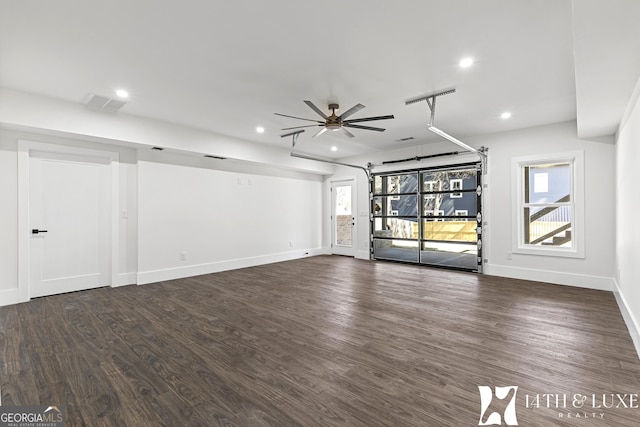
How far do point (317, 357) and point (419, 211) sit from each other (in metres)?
5.34

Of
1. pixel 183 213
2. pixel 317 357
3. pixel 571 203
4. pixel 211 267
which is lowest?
pixel 317 357

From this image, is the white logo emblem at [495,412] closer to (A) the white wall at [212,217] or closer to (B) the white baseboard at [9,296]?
(A) the white wall at [212,217]

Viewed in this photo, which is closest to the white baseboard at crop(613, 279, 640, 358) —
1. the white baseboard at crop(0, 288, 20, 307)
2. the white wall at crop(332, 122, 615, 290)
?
the white wall at crop(332, 122, 615, 290)

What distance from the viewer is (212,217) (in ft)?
20.8

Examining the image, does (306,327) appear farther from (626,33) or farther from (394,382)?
(626,33)

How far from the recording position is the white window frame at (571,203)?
16.5 feet

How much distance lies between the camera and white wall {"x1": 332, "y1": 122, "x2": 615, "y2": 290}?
190 inches

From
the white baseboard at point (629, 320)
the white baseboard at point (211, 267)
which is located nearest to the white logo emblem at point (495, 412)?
the white baseboard at point (629, 320)

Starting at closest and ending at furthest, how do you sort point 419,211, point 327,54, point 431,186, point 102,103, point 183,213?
point 327,54
point 102,103
point 183,213
point 419,211
point 431,186

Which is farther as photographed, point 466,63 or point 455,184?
point 455,184

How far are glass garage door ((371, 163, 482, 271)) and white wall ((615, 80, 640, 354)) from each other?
Result: 2.93m

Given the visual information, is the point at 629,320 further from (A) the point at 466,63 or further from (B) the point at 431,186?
(B) the point at 431,186

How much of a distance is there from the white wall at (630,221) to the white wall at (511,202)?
88cm

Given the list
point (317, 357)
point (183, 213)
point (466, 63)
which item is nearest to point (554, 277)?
point (466, 63)
